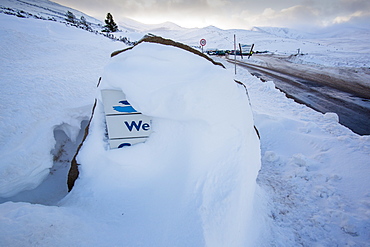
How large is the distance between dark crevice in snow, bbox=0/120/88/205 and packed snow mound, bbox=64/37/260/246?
0.70 m

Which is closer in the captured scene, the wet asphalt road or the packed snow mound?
the packed snow mound

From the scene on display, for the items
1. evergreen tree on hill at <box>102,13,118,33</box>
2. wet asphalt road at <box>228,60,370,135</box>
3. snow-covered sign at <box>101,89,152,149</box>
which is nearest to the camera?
snow-covered sign at <box>101,89,152,149</box>

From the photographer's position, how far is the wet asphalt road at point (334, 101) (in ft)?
13.6

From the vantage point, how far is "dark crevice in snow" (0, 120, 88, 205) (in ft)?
7.35

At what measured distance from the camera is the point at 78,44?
6.53 meters

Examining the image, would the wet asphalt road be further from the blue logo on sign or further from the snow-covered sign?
the blue logo on sign

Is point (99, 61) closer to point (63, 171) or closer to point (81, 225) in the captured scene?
point (63, 171)

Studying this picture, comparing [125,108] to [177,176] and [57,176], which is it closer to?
[177,176]

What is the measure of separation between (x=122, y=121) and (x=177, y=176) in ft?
3.44

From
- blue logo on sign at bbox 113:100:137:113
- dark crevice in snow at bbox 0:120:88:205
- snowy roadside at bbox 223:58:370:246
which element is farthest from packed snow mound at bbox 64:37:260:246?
dark crevice in snow at bbox 0:120:88:205

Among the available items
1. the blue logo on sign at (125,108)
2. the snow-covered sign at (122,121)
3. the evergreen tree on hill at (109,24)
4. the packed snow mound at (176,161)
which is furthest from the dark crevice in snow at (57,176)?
the evergreen tree on hill at (109,24)

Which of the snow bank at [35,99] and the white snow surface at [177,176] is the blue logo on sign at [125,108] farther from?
the snow bank at [35,99]

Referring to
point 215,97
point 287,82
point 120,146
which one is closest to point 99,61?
point 120,146

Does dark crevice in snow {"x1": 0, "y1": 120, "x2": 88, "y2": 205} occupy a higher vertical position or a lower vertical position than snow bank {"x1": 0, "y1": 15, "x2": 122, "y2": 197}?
lower
